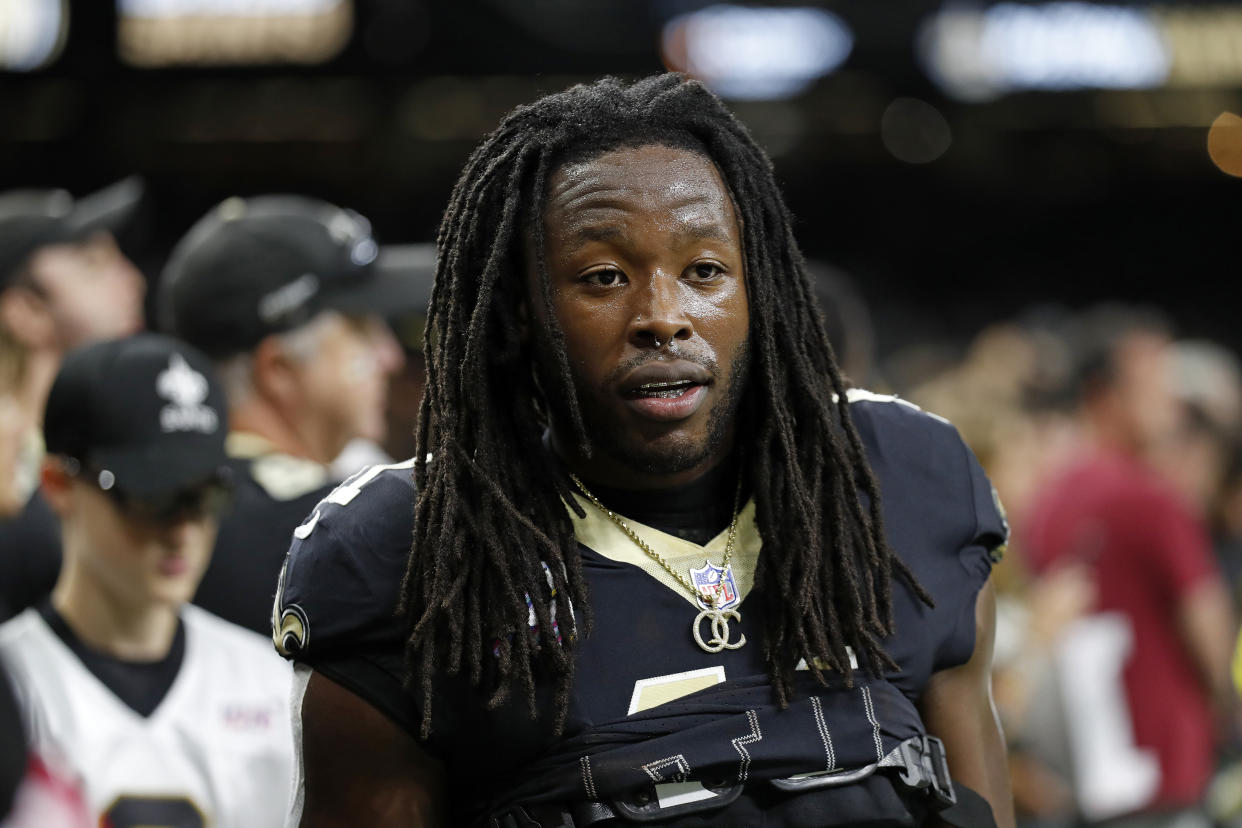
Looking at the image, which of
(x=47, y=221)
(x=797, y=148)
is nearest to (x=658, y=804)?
(x=47, y=221)

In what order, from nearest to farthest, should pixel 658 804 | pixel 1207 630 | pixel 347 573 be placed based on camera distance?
pixel 658 804 → pixel 347 573 → pixel 1207 630

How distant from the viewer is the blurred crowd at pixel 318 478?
10.8ft

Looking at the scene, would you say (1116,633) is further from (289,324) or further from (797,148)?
(797,148)

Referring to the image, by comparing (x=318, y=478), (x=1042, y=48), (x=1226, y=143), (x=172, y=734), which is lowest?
(x=172, y=734)

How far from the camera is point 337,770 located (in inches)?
80.7

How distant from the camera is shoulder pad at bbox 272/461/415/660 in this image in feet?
6.73

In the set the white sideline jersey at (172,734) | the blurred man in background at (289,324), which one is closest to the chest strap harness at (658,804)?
the white sideline jersey at (172,734)

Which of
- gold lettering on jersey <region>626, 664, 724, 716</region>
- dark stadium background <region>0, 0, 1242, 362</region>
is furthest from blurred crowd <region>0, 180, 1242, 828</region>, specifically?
dark stadium background <region>0, 0, 1242, 362</region>

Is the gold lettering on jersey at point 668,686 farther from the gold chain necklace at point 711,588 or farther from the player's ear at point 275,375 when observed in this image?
the player's ear at point 275,375

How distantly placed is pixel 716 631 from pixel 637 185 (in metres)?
0.56

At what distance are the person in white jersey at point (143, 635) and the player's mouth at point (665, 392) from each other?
1.51m

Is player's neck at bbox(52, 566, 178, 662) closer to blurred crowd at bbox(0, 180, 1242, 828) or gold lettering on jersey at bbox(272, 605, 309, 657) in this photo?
blurred crowd at bbox(0, 180, 1242, 828)

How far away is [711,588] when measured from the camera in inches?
83.7

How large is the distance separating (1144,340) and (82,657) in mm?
4301
